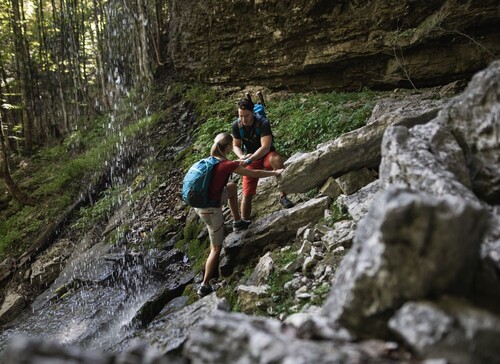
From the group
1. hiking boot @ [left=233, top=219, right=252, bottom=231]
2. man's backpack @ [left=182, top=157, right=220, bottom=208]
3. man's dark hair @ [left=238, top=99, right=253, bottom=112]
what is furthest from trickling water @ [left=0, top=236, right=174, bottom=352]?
man's dark hair @ [left=238, top=99, right=253, bottom=112]

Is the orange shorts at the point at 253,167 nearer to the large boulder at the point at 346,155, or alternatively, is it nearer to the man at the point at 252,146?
the man at the point at 252,146

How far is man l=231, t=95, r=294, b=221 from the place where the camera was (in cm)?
651

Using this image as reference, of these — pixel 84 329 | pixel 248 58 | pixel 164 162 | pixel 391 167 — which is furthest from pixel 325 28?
pixel 84 329

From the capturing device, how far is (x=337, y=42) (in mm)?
12461

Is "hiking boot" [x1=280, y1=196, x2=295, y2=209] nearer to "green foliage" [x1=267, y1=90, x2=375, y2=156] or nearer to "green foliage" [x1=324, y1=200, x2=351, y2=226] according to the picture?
"green foliage" [x1=324, y1=200, x2=351, y2=226]

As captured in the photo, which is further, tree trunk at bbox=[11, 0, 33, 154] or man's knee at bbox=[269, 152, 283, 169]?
tree trunk at bbox=[11, 0, 33, 154]

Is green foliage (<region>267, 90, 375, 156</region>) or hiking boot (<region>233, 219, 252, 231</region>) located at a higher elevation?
green foliage (<region>267, 90, 375, 156</region>)

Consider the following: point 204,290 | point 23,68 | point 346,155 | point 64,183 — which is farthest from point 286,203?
A: point 23,68

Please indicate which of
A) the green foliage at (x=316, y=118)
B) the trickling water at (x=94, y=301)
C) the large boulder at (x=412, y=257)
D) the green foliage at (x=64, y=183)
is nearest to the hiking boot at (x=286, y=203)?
the green foliage at (x=316, y=118)

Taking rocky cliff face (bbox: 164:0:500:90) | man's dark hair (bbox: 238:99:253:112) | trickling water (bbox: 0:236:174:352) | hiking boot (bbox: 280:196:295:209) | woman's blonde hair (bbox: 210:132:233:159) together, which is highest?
rocky cliff face (bbox: 164:0:500:90)

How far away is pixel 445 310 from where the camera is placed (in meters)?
2.14

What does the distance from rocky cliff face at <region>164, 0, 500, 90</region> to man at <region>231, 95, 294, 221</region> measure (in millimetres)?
6293

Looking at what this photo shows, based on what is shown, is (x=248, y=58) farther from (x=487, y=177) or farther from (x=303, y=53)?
(x=487, y=177)

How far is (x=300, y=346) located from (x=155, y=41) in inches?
778
